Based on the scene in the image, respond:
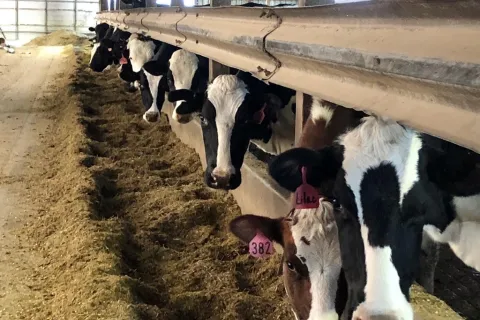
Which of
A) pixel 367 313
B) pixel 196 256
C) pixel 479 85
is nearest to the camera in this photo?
pixel 479 85

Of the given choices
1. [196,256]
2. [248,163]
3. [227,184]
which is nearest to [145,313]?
[196,256]

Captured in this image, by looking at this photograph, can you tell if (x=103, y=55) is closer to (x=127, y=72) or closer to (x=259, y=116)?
(x=127, y=72)

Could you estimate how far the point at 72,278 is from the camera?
4055mm

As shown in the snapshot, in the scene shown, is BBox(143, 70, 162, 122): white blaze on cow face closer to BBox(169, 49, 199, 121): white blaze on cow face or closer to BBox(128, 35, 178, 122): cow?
BBox(128, 35, 178, 122): cow

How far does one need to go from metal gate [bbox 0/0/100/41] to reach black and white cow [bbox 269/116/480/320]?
130 feet

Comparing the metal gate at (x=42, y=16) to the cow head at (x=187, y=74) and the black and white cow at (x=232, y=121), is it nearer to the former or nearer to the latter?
the cow head at (x=187, y=74)

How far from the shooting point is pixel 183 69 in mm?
7031

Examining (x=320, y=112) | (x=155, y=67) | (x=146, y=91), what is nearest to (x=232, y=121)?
(x=320, y=112)

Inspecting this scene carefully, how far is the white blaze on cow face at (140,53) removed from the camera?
30.8ft

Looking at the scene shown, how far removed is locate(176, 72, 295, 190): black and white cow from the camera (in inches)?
192

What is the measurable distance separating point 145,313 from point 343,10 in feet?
6.76

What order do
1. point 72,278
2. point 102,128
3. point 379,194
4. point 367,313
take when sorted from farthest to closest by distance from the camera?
point 102,128 → point 72,278 → point 379,194 → point 367,313

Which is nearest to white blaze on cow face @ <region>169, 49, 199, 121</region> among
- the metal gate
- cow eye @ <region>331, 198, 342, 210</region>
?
cow eye @ <region>331, 198, 342, 210</region>

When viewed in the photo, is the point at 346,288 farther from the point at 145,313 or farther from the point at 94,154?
the point at 94,154
